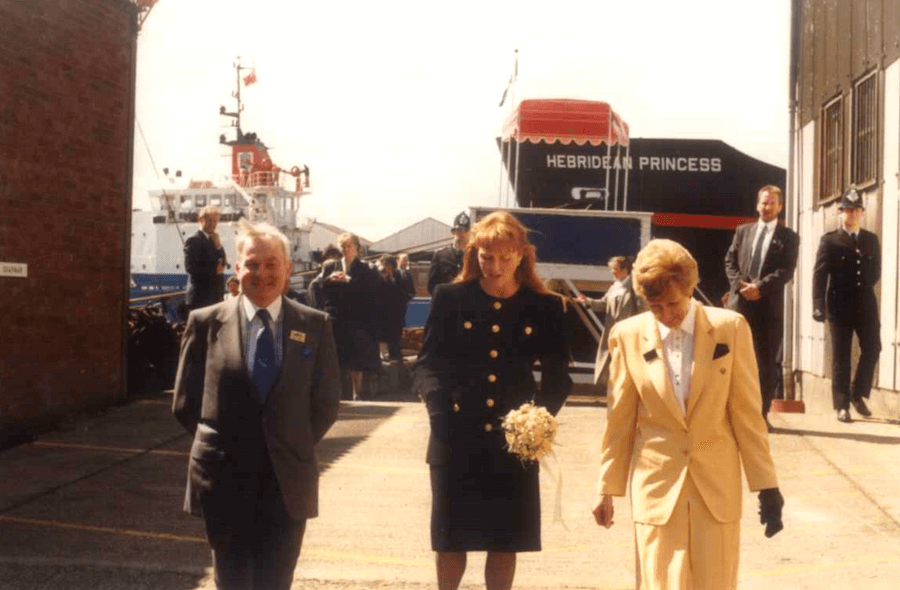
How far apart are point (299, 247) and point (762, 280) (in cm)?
5003

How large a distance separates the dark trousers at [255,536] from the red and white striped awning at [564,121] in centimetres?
1453

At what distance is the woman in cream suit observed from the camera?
4.81m

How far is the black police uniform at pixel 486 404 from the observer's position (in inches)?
221

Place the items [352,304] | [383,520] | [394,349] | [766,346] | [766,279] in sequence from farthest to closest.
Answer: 1. [394,349]
2. [352,304]
3. [766,346]
4. [766,279]
5. [383,520]

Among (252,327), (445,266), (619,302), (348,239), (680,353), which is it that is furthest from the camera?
(348,239)

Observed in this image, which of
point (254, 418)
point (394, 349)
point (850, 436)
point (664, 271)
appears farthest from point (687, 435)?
point (394, 349)

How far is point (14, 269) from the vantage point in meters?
12.8

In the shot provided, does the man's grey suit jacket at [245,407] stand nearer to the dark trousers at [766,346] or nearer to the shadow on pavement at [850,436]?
the dark trousers at [766,346]

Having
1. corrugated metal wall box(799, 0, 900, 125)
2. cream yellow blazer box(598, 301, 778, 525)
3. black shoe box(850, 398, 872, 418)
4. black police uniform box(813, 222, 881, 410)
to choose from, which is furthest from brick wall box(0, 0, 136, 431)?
cream yellow blazer box(598, 301, 778, 525)

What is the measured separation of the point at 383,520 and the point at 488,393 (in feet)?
10.9

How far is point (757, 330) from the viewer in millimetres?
11492

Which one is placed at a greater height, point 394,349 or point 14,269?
point 14,269

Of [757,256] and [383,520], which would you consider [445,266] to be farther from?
[383,520]

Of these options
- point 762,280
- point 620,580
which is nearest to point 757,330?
point 762,280
